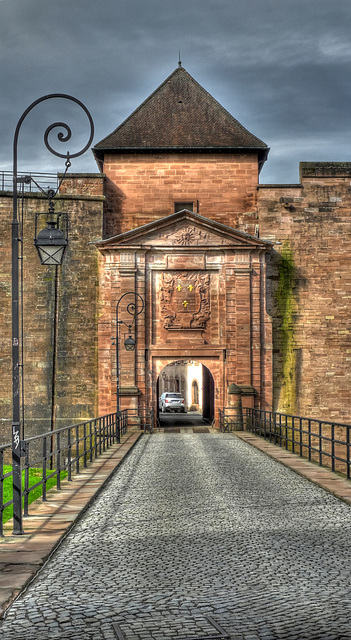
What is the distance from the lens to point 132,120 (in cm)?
3622

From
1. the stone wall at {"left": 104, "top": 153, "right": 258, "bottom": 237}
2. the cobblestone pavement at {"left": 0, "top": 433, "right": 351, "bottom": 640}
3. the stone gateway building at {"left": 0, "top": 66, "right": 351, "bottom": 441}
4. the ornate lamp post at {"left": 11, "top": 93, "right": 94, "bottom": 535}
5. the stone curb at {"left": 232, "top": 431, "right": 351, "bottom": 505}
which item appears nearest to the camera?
the cobblestone pavement at {"left": 0, "top": 433, "right": 351, "bottom": 640}

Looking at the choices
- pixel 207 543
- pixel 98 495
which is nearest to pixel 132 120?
pixel 98 495

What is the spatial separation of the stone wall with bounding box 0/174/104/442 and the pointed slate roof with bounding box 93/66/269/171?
144 inches

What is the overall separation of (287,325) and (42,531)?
83.6ft

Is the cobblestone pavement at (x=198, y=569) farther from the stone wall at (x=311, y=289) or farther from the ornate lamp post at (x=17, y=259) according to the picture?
the stone wall at (x=311, y=289)

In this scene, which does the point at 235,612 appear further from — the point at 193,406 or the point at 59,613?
the point at 193,406

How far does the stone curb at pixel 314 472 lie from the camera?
12047mm

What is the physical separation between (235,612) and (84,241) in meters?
28.6

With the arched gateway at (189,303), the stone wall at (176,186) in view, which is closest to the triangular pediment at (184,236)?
the arched gateway at (189,303)

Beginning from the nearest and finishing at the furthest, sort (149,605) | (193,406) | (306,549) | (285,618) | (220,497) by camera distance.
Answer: (285,618) → (149,605) → (306,549) → (220,497) → (193,406)

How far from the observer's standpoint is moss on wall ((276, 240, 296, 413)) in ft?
109

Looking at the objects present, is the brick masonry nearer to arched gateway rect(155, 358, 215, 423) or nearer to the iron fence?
the iron fence

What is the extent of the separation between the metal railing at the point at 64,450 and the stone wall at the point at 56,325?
1796 mm

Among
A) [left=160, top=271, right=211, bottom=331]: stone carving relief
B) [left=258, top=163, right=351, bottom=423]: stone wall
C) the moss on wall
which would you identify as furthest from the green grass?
[left=258, top=163, right=351, bottom=423]: stone wall
